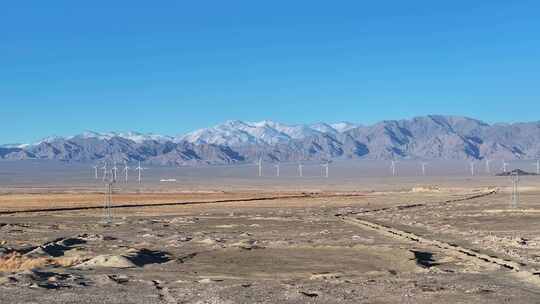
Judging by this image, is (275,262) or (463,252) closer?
(275,262)

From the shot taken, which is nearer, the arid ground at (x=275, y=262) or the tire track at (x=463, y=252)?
the arid ground at (x=275, y=262)

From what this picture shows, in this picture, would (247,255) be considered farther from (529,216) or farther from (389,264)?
(529,216)

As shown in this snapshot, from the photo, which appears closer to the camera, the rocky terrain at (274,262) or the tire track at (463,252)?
the rocky terrain at (274,262)

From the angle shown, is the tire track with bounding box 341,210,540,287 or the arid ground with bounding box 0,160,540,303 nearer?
the arid ground with bounding box 0,160,540,303

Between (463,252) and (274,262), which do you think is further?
(463,252)

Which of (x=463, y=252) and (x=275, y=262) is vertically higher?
(x=463, y=252)

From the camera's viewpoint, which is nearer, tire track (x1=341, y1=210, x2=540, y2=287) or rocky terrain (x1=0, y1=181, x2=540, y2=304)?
rocky terrain (x1=0, y1=181, x2=540, y2=304)

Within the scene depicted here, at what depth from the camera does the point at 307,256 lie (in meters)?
32.9

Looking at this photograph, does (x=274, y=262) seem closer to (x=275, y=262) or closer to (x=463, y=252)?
(x=275, y=262)

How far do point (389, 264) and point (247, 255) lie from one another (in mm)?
6337

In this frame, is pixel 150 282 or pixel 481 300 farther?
pixel 150 282

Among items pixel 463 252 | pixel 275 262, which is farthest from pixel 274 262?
pixel 463 252

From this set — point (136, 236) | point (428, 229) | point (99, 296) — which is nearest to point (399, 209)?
point (428, 229)

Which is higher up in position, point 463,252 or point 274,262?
point 463,252
